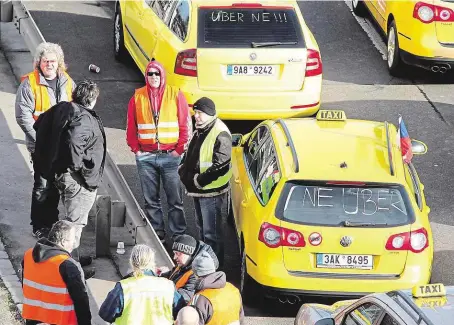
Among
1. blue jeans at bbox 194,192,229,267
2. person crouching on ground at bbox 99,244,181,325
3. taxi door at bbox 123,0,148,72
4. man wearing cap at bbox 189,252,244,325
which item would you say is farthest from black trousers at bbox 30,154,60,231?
taxi door at bbox 123,0,148,72

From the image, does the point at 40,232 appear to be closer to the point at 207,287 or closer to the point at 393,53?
the point at 207,287

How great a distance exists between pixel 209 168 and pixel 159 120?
31.1 inches

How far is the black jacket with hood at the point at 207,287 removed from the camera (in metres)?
10.0

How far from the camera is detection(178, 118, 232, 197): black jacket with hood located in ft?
42.3

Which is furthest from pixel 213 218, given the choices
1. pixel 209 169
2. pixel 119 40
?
pixel 119 40

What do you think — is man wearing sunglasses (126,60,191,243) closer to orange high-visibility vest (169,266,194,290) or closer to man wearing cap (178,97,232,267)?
man wearing cap (178,97,232,267)

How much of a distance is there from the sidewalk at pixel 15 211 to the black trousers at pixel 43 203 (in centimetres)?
26

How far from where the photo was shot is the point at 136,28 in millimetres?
17328

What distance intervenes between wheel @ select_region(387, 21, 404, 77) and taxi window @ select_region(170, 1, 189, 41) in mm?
3330

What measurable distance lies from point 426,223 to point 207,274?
112 inches

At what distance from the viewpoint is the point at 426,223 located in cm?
1231

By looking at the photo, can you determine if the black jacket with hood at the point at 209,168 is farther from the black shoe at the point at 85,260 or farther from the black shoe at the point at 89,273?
the black shoe at the point at 89,273

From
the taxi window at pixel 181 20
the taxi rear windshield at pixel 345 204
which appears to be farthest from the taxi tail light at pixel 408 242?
the taxi window at pixel 181 20

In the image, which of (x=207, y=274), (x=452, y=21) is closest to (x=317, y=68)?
(x=452, y=21)
